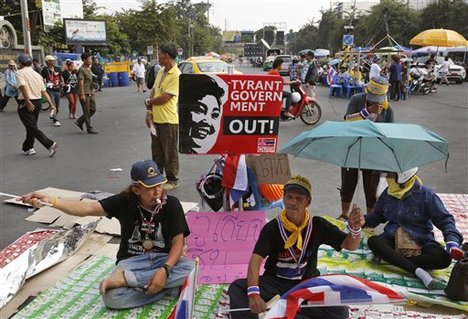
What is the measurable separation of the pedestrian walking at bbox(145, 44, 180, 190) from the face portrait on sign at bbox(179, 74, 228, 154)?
2.09m

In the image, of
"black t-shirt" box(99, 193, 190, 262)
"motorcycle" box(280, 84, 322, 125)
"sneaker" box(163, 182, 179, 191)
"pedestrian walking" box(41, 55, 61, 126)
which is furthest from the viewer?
"pedestrian walking" box(41, 55, 61, 126)

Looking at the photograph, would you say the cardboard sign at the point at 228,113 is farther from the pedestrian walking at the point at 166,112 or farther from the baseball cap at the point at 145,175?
the pedestrian walking at the point at 166,112

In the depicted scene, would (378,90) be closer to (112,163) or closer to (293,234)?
(293,234)

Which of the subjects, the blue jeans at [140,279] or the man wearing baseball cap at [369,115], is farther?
the man wearing baseball cap at [369,115]

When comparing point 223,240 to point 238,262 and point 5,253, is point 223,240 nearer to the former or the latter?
point 238,262

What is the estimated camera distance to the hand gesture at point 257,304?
8.93ft

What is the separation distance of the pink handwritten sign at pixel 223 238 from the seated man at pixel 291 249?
84 cm

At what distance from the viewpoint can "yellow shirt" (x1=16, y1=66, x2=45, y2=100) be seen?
7.61 m

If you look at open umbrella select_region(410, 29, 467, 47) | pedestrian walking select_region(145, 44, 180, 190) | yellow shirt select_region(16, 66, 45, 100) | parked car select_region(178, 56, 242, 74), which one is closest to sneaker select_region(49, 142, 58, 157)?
yellow shirt select_region(16, 66, 45, 100)

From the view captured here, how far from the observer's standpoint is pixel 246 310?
2869mm

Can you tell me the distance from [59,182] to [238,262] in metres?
3.81

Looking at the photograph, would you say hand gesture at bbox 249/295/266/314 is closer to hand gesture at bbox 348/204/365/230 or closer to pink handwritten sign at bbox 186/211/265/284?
hand gesture at bbox 348/204/365/230

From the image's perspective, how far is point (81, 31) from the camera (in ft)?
88.0

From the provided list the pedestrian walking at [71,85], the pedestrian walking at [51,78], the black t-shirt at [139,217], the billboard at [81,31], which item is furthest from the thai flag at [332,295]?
the billboard at [81,31]
